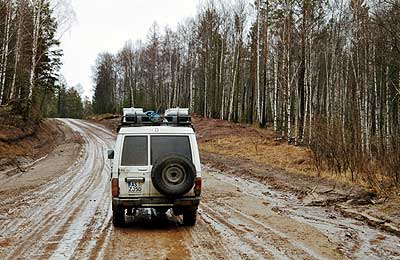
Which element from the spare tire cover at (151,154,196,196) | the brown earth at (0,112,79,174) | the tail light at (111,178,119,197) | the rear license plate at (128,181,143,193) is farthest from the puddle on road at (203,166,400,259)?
the brown earth at (0,112,79,174)

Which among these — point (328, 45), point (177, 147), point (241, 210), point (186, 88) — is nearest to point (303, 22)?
point (328, 45)

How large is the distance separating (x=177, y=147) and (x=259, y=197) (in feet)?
18.2

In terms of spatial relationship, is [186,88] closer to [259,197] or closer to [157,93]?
[157,93]

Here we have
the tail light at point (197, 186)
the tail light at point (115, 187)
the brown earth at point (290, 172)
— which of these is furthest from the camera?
the brown earth at point (290, 172)

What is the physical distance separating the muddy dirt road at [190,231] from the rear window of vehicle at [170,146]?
61.2 inches

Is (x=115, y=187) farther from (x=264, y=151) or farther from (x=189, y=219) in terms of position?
(x=264, y=151)

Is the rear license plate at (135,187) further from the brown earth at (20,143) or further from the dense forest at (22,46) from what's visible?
the dense forest at (22,46)

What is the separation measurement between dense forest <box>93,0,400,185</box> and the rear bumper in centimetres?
667

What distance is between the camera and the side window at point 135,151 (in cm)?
900

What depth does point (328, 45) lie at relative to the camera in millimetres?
37625

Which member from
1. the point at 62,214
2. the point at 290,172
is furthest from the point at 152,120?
the point at 290,172

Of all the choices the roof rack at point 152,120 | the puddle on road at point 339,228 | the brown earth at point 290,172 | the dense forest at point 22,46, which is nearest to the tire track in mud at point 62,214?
the roof rack at point 152,120

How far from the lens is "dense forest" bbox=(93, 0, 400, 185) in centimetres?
1634

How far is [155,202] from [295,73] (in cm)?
1988
